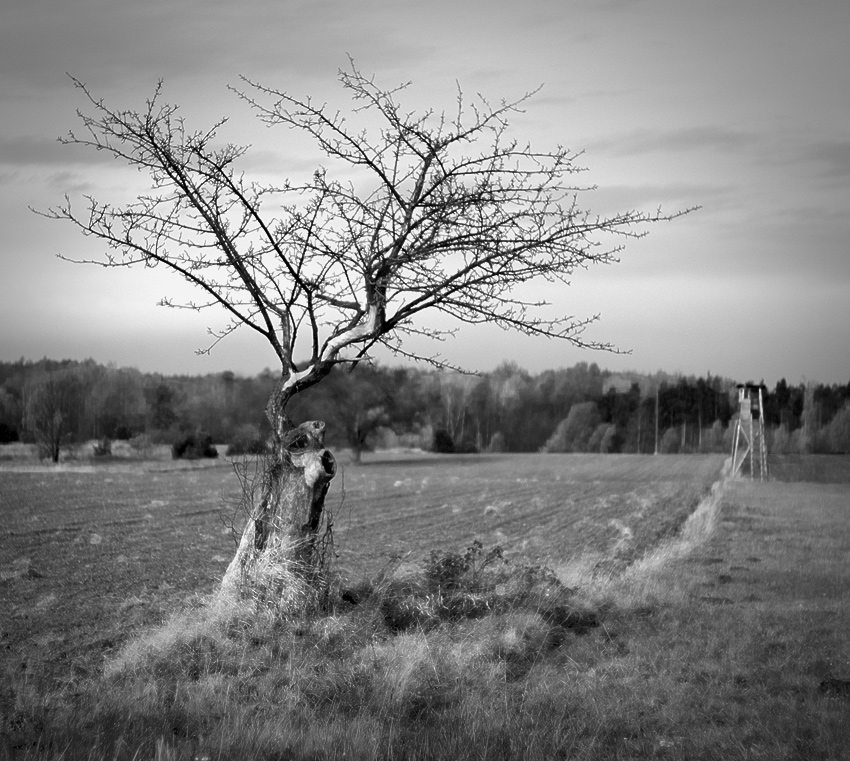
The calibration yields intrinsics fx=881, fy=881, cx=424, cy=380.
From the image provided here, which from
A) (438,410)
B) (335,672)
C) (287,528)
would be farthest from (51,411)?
(335,672)

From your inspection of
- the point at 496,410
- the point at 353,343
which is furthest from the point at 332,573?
the point at 496,410

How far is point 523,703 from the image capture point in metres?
6.51

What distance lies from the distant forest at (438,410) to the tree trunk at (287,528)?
2619 cm

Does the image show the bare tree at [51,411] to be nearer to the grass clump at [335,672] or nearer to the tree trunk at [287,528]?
the tree trunk at [287,528]

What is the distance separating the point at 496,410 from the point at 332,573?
315 ft

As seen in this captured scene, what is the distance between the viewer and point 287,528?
8633 mm

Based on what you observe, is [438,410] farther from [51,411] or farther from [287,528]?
[287,528]

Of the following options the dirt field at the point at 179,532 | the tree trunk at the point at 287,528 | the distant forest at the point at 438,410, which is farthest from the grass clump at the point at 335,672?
the distant forest at the point at 438,410

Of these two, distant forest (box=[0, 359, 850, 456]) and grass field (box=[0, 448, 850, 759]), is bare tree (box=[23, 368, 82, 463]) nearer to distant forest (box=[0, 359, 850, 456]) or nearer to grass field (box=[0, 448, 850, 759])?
distant forest (box=[0, 359, 850, 456])

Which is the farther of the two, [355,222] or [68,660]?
[355,222]

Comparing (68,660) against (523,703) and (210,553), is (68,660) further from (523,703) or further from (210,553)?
(210,553)

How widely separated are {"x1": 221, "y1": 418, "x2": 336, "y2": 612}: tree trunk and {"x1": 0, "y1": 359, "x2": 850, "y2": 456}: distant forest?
26188 millimetres

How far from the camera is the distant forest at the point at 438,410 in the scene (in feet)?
207

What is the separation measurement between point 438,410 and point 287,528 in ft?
244
